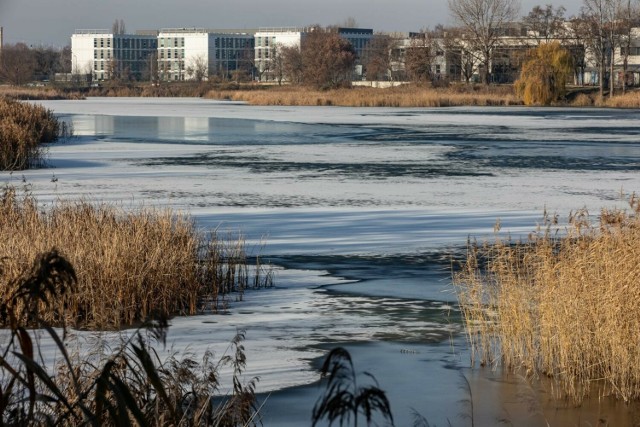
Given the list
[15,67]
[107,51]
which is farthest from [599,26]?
[107,51]

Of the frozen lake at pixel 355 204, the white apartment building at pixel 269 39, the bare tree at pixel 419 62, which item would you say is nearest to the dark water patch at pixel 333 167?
the frozen lake at pixel 355 204

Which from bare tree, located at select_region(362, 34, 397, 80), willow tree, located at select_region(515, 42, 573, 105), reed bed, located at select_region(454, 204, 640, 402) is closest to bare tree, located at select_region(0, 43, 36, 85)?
bare tree, located at select_region(362, 34, 397, 80)

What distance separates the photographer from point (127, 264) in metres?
9.00

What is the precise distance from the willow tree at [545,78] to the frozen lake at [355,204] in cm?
2990

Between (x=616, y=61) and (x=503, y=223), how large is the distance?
322 ft

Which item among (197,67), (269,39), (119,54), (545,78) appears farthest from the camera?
(119,54)

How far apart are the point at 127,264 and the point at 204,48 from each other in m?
176

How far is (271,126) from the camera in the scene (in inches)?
1666

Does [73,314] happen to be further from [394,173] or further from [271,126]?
[271,126]

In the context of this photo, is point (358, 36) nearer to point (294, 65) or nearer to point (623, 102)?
point (294, 65)

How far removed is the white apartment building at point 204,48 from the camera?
178 metres

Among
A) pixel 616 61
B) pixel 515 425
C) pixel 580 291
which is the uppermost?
pixel 616 61

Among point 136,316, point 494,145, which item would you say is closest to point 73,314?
point 136,316

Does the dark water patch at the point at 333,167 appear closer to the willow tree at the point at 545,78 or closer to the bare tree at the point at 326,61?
the willow tree at the point at 545,78
